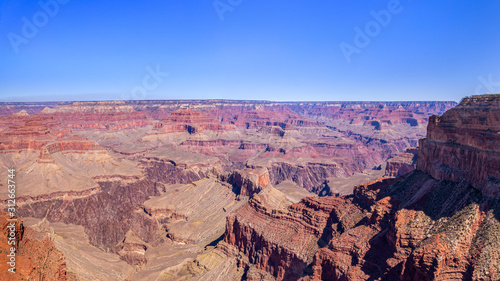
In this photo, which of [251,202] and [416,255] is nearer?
[416,255]

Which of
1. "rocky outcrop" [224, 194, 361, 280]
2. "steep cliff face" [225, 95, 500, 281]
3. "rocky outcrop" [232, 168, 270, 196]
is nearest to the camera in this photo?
"steep cliff face" [225, 95, 500, 281]

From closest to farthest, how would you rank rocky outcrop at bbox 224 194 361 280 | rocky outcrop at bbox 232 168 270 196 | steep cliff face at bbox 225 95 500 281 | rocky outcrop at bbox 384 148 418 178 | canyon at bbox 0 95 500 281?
steep cliff face at bbox 225 95 500 281 → canyon at bbox 0 95 500 281 → rocky outcrop at bbox 224 194 361 280 → rocky outcrop at bbox 232 168 270 196 → rocky outcrop at bbox 384 148 418 178

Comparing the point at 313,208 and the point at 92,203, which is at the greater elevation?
the point at 313,208

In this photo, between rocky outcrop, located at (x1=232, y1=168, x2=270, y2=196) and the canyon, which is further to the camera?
rocky outcrop, located at (x1=232, y1=168, x2=270, y2=196)

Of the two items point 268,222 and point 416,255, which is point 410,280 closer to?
point 416,255

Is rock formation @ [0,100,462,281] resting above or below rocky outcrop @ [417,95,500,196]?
below

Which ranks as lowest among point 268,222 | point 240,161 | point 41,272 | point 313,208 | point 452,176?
point 240,161

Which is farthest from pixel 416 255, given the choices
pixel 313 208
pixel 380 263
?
pixel 313 208

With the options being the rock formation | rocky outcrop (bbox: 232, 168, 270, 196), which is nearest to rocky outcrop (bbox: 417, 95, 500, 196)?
the rock formation

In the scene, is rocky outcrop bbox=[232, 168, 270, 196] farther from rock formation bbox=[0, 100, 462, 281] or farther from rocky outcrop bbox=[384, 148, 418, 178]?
rocky outcrop bbox=[384, 148, 418, 178]
